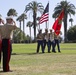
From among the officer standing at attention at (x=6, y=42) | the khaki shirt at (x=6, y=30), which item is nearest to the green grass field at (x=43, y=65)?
the officer standing at attention at (x=6, y=42)

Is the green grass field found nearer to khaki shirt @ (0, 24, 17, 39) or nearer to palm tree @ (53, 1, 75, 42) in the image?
khaki shirt @ (0, 24, 17, 39)

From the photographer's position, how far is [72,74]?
1023 cm

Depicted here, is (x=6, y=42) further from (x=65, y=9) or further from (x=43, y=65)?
(x=65, y=9)

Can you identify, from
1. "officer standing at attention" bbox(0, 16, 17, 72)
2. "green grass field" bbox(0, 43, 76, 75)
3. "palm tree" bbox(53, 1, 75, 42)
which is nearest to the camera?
"green grass field" bbox(0, 43, 76, 75)

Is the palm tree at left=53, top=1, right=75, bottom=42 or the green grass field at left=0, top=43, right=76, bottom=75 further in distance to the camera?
the palm tree at left=53, top=1, right=75, bottom=42

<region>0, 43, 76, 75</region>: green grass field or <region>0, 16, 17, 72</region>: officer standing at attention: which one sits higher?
<region>0, 16, 17, 72</region>: officer standing at attention

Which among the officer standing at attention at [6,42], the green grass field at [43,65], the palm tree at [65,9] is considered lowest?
the green grass field at [43,65]

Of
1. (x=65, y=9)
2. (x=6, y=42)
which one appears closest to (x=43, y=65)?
(x=6, y=42)

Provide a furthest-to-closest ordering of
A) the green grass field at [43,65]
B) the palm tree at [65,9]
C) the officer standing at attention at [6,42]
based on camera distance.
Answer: the palm tree at [65,9]
the officer standing at attention at [6,42]
the green grass field at [43,65]

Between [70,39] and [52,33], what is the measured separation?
8147 centimetres

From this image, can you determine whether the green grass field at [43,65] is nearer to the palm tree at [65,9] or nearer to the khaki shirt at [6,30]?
the khaki shirt at [6,30]

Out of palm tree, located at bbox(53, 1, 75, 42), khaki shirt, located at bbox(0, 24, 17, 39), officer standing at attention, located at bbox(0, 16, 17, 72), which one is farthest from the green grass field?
palm tree, located at bbox(53, 1, 75, 42)

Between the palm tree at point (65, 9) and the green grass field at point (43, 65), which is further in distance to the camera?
the palm tree at point (65, 9)

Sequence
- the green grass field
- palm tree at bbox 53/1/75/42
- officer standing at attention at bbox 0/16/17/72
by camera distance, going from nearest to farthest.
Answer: the green grass field
officer standing at attention at bbox 0/16/17/72
palm tree at bbox 53/1/75/42
